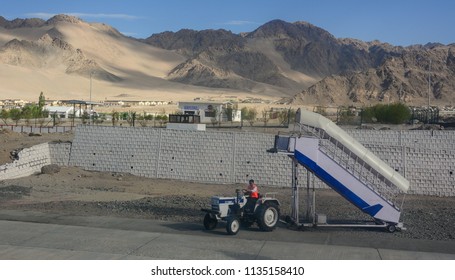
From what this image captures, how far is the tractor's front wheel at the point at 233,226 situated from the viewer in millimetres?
16797

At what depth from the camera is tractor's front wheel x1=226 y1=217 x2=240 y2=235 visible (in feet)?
55.1

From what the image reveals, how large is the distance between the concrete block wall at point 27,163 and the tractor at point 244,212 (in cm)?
1471

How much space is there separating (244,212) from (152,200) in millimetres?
6700

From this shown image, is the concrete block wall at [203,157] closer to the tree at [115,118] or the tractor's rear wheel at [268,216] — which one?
the tractor's rear wheel at [268,216]

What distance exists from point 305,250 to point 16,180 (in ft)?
57.5

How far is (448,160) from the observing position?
27672 mm

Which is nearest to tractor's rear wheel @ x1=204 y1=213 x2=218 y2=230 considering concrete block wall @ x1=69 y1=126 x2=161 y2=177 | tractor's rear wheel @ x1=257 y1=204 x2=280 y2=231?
tractor's rear wheel @ x1=257 y1=204 x2=280 y2=231

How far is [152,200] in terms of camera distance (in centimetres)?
2356

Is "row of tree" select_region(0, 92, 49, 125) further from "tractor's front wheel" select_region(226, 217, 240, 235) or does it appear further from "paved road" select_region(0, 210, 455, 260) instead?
"tractor's front wheel" select_region(226, 217, 240, 235)

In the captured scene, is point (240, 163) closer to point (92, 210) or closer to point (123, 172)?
point (123, 172)

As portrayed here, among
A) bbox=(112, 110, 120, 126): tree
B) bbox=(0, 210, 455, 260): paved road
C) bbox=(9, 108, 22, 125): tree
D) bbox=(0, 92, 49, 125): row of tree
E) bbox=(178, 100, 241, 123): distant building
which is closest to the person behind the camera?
bbox=(0, 210, 455, 260): paved road

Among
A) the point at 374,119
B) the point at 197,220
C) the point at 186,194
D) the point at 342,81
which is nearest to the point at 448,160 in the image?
the point at 186,194

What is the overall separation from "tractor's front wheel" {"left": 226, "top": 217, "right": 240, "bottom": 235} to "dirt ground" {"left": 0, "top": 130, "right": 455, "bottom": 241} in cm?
254

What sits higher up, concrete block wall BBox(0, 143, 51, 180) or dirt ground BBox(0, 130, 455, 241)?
concrete block wall BBox(0, 143, 51, 180)
